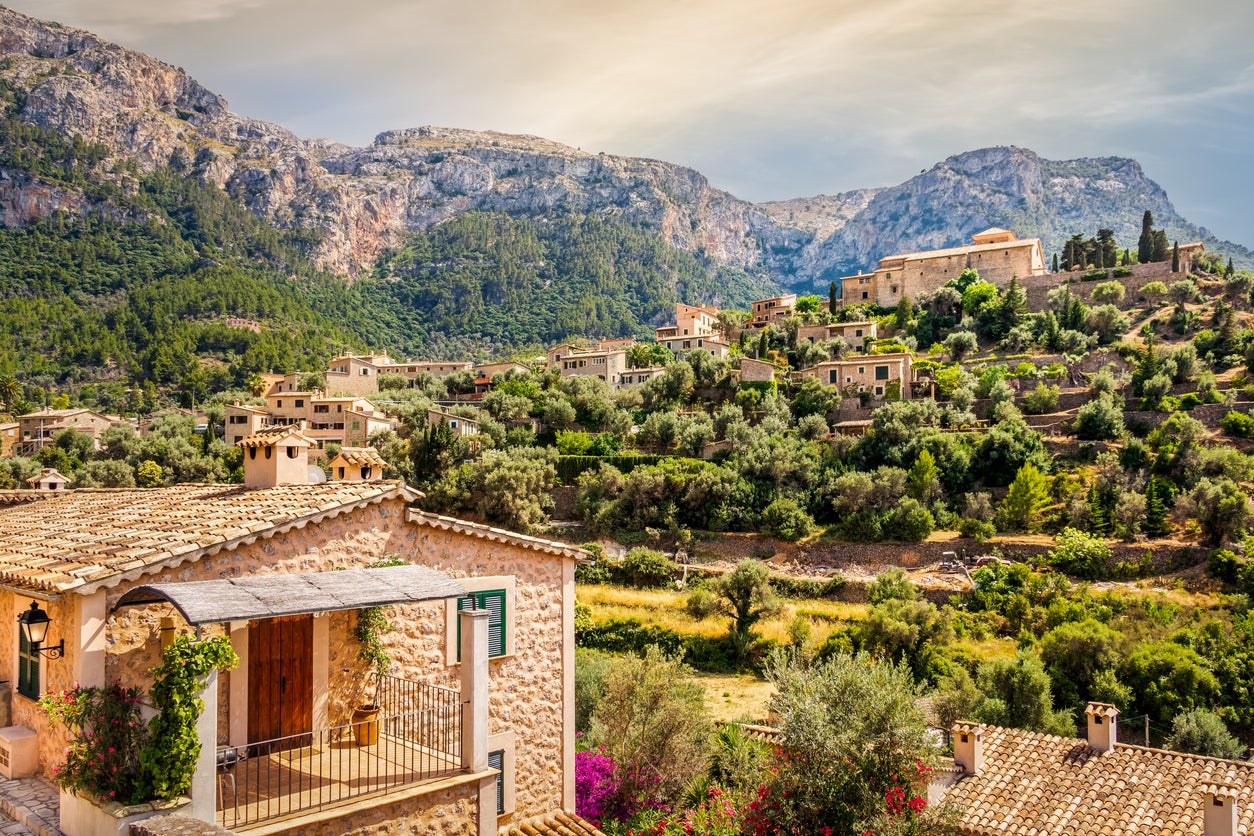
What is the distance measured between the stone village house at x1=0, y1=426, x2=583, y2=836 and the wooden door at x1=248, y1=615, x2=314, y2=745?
0.06 ft

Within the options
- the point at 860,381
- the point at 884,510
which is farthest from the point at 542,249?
the point at 884,510

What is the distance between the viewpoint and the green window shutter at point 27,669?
8.99 m

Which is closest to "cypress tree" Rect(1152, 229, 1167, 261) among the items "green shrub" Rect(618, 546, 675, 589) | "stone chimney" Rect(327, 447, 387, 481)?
"green shrub" Rect(618, 546, 675, 589)

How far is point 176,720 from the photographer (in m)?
7.26

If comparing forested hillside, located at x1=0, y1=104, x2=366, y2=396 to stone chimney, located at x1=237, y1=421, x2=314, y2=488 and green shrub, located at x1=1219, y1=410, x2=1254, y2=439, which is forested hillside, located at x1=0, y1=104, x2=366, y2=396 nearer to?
green shrub, located at x1=1219, y1=410, x2=1254, y2=439

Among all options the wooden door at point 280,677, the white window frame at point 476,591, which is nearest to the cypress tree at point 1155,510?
the white window frame at point 476,591

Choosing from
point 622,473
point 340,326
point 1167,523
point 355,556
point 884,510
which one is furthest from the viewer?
Result: point 340,326

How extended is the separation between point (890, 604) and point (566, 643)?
2160 centimetres

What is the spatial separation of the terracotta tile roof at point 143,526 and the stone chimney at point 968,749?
37.2ft

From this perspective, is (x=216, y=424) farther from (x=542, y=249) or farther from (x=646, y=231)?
(x=646, y=231)

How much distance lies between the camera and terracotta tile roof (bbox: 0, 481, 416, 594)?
827 centimetres

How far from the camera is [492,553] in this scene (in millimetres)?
12242

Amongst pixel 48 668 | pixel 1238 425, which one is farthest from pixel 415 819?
pixel 1238 425

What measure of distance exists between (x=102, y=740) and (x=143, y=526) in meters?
2.83
